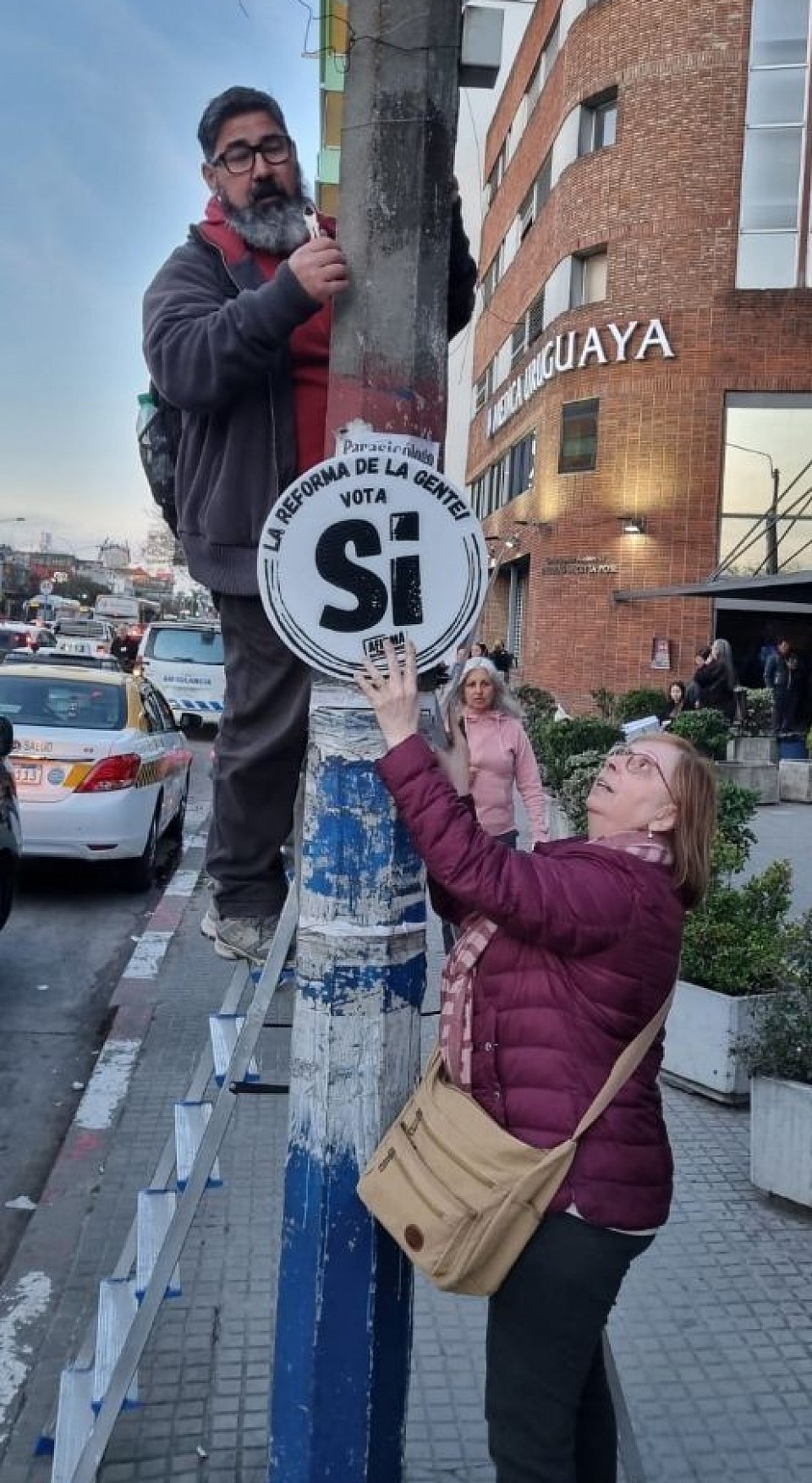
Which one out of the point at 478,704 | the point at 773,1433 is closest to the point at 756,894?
the point at 478,704

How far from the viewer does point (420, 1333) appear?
3.51 m

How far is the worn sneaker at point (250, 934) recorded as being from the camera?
2746mm

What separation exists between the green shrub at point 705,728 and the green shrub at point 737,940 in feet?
23.9

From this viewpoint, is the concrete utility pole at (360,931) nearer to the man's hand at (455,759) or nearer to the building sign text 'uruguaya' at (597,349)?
the man's hand at (455,759)

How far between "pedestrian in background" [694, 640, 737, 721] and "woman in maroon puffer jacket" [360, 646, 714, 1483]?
14.6 m

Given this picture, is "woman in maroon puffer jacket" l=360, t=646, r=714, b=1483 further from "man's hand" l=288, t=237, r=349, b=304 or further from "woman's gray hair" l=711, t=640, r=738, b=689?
"woman's gray hair" l=711, t=640, r=738, b=689

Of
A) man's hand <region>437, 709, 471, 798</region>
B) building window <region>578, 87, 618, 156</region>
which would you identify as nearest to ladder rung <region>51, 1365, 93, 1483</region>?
man's hand <region>437, 709, 471, 798</region>

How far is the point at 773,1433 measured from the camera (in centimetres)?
312

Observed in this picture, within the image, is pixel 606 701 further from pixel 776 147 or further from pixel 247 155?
pixel 247 155

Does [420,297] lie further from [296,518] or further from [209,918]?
[209,918]

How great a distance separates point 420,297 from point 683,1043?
153 inches

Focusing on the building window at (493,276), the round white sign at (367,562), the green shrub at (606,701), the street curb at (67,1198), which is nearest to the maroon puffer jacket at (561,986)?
the round white sign at (367,562)

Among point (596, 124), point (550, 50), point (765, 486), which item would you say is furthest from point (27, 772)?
point (550, 50)

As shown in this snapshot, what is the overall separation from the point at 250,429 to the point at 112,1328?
6.58 feet
